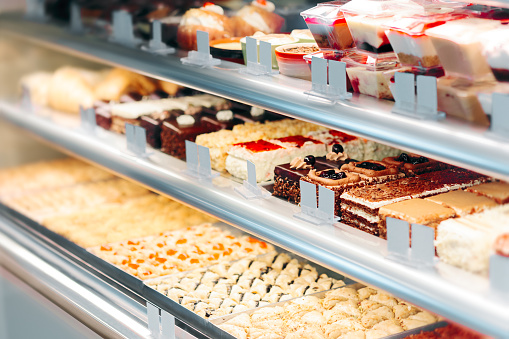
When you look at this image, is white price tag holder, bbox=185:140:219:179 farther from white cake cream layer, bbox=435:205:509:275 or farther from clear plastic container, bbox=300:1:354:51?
white cake cream layer, bbox=435:205:509:275

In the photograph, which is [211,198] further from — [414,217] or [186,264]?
[414,217]

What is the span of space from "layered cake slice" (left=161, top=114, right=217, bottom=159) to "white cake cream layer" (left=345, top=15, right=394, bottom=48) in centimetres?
122

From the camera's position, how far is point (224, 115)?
10.8ft

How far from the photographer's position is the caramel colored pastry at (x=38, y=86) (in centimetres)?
418

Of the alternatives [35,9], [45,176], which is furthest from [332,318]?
[35,9]

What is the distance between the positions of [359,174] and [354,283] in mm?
534

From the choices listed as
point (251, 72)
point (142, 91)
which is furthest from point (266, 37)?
point (142, 91)

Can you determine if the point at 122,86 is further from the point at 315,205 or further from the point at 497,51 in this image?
the point at 497,51

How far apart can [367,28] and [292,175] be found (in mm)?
673

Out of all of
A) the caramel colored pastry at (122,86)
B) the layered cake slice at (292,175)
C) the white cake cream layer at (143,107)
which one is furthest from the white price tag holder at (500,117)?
the caramel colored pastry at (122,86)

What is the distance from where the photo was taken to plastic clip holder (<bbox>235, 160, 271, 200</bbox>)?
2544 mm

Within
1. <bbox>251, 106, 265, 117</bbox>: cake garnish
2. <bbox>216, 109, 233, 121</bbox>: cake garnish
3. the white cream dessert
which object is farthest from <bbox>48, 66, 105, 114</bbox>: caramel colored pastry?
the white cream dessert

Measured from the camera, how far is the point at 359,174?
2.46 meters

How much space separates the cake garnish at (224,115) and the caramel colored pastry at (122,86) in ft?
2.22
